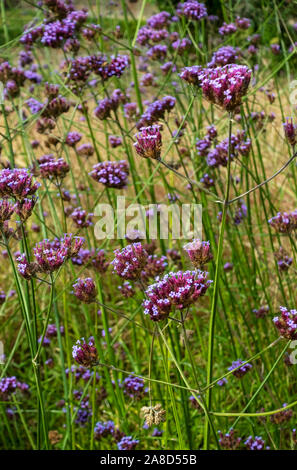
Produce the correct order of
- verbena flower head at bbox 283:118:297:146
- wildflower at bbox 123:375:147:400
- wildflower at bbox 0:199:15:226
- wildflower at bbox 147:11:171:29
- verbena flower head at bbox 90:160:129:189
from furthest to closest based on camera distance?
wildflower at bbox 147:11:171:29
wildflower at bbox 123:375:147:400
verbena flower head at bbox 90:160:129:189
verbena flower head at bbox 283:118:297:146
wildflower at bbox 0:199:15:226

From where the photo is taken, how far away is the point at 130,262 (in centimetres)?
109

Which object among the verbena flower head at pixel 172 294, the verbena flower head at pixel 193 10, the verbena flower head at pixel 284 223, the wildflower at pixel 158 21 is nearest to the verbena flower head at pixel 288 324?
the verbena flower head at pixel 172 294

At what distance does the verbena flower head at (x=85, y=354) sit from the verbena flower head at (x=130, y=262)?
14 cm

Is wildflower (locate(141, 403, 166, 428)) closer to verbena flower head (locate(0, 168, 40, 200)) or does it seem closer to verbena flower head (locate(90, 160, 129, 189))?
verbena flower head (locate(0, 168, 40, 200))

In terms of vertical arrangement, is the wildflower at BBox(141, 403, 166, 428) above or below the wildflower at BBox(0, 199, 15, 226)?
below

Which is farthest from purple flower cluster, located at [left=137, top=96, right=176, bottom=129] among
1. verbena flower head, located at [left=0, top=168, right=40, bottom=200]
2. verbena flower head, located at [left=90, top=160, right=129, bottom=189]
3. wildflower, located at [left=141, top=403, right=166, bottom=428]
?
wildflower, located at [left=141, top=403, right=166, bottom=428]

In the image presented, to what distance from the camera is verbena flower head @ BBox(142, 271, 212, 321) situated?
954mm

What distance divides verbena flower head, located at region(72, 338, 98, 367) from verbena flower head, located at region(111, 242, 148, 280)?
0.14 m

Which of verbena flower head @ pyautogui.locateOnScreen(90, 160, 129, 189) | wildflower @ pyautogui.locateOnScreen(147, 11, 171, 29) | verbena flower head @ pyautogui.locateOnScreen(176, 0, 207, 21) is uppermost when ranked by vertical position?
wildflower @ pyautogui.locateOnScreen(147, 11, 171, 29)

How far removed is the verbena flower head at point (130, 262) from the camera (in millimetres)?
1077

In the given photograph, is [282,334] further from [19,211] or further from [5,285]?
[5,285]

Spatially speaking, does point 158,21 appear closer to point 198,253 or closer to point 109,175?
point 109,175

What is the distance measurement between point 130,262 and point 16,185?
10.2 inches

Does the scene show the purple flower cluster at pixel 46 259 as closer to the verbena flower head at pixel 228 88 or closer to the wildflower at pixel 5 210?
the wildflower at pixel 5 210
